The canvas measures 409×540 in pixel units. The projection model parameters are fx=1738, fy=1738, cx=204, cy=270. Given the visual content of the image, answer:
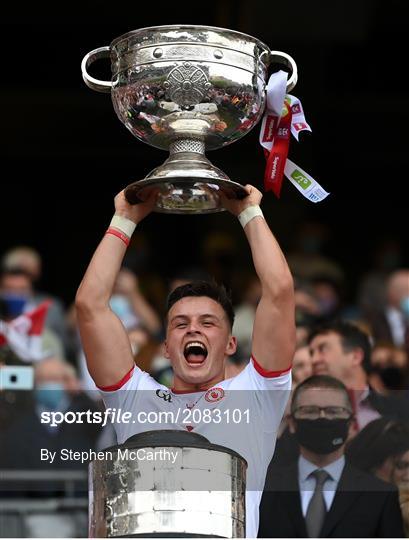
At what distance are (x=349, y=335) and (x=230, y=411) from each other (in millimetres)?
2088

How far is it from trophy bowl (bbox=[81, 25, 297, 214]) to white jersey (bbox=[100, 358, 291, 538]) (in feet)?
2.11

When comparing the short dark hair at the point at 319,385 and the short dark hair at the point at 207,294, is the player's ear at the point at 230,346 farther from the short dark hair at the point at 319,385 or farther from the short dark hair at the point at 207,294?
the short dark hair at the point at 319,385

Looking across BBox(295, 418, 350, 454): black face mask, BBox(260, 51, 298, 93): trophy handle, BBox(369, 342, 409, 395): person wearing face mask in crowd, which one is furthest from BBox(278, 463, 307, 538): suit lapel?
BBox(369, 342, 409, 395): person wearing face mask in crowd

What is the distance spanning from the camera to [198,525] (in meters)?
4.98

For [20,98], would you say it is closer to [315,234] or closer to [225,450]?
[315,234]

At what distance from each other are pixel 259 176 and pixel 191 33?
8303 millimetres

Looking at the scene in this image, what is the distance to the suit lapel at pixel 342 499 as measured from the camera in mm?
5793

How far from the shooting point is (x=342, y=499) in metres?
5.80

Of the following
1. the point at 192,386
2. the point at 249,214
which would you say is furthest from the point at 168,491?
the point at 249,214

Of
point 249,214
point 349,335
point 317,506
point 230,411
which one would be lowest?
point 317,506

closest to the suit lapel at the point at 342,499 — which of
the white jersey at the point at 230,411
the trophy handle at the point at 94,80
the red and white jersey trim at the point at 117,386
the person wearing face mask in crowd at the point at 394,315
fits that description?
the white jersey at the point at 230,411

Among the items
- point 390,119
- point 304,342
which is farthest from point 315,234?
point 304,342

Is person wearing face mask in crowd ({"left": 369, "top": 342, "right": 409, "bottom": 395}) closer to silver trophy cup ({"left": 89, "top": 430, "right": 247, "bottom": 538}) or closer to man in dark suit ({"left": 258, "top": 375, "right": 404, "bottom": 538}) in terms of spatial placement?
man in dark suit ({"left": 258, "top": 375, "right": 404, "bottom": 538})

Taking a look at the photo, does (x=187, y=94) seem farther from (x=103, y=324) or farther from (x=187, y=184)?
(x=103, y=324)
